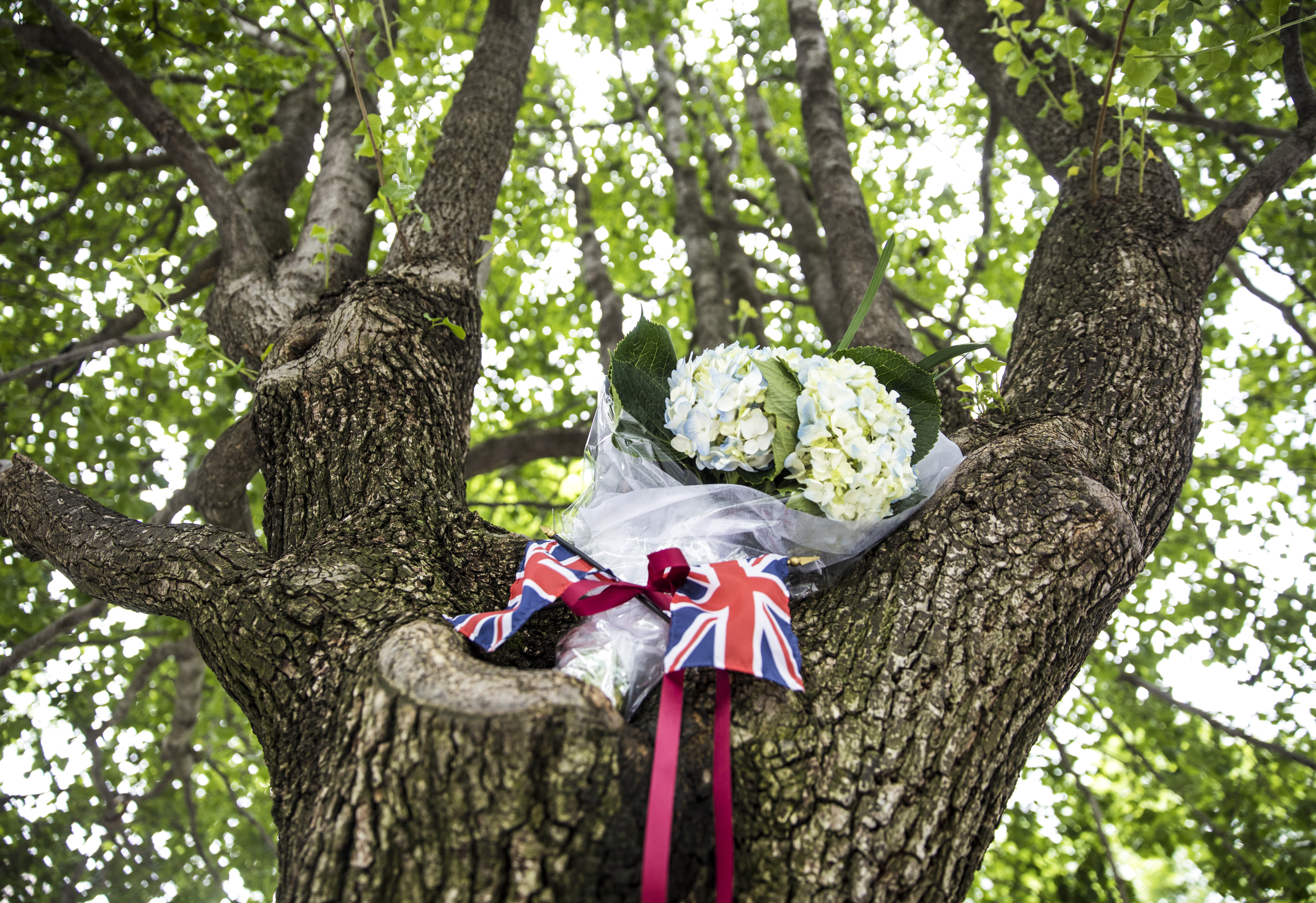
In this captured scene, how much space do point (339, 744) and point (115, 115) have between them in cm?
486

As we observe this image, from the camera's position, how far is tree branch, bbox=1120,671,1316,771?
338 centimetres

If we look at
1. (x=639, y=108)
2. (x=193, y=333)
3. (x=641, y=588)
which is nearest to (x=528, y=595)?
(x=641, y=588)

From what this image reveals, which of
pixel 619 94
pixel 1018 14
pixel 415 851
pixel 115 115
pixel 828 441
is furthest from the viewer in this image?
pixel 619 94

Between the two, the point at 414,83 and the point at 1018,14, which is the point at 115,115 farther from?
the point at 1018,14

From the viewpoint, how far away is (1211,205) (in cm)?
487

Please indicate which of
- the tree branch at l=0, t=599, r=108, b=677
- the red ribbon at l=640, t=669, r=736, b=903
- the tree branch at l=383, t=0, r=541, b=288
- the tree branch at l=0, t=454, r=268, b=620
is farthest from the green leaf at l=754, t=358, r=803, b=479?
the tree branch at l=0, t=599, r=108, b=677

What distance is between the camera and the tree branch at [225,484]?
324 centimetres

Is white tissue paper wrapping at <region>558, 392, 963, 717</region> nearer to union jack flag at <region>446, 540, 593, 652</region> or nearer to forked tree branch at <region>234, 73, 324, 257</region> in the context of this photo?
union jack flag at <region>446, 540, 593, 652</region>

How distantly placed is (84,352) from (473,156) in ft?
5.76

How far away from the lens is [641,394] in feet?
5.34

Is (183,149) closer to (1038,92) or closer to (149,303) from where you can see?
(149,303)

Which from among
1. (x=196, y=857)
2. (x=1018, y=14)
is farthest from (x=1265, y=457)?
(x=196, y=857)

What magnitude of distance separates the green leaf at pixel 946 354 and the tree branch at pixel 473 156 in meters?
1.54

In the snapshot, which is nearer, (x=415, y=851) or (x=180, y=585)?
(x=415, y=851)
